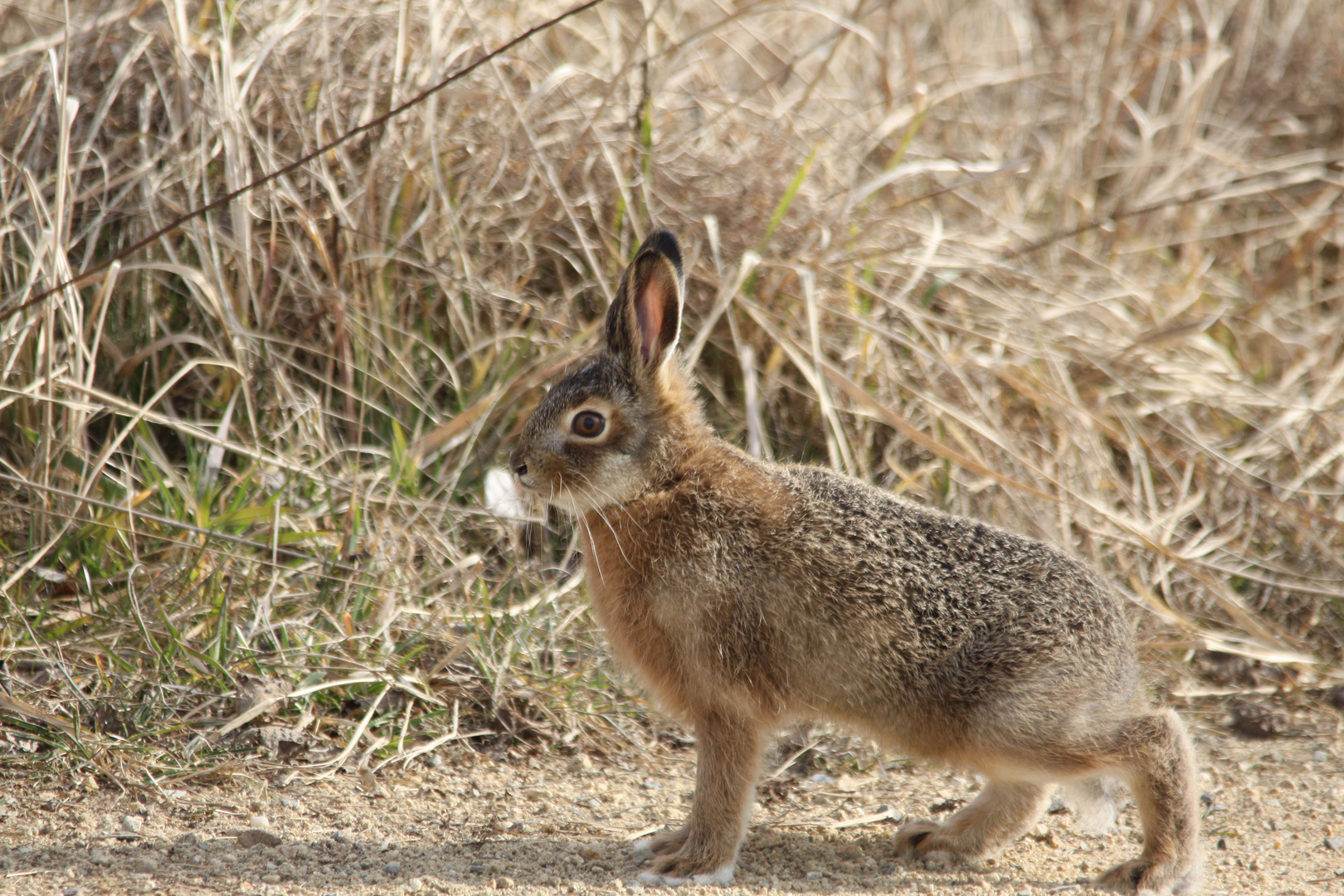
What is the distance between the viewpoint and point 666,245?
12.4ft

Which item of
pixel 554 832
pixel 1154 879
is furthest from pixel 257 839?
pixel 1154 879

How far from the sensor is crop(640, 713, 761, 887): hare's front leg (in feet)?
11.5

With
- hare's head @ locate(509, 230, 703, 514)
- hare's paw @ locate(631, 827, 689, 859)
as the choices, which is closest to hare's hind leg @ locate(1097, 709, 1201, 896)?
hare's paw @ locate(631, 827, 689, 859)

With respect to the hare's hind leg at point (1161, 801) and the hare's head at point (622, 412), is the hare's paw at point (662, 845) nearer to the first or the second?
the hare's head at point (622, 412)

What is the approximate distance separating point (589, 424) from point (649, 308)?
0.39m

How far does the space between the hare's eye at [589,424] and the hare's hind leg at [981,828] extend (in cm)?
148

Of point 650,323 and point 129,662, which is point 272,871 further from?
point 650,323

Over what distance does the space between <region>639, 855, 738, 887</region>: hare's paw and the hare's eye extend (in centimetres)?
119

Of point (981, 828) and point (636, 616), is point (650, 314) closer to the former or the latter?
point (636, 616)

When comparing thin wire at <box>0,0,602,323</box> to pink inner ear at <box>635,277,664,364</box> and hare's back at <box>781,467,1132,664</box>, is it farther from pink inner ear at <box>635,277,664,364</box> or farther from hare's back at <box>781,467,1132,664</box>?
hare's back at <box>781,467,1132,664</box>

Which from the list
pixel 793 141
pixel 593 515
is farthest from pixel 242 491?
pixel 793 141

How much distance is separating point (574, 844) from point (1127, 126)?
5.75 m

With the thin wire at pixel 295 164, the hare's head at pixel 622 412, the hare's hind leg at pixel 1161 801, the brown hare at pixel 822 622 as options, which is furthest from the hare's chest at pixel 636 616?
the thin wire at pixel 295 164

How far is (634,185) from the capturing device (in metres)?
5.56
